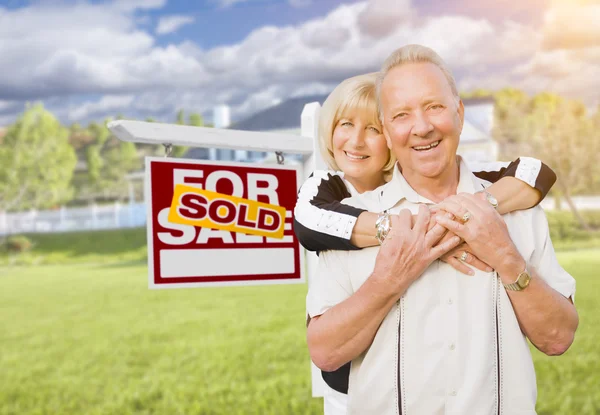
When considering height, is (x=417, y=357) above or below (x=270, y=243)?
below

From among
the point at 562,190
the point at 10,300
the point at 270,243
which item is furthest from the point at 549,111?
the point at 270,243

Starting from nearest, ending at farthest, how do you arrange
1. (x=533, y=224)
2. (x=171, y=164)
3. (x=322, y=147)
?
(x=533, y=224), (x=322, y=147), (x=171, y=164)

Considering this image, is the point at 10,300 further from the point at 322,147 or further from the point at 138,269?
the point at 322,147

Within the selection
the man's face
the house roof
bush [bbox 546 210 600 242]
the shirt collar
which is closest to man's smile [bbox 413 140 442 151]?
the man's face

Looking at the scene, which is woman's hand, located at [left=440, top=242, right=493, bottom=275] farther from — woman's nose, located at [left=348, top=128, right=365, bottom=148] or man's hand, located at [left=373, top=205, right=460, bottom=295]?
woman's nose, located at [left=348, top=128, right=365, bottom=148]

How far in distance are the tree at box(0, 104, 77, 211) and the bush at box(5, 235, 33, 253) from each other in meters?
1.42

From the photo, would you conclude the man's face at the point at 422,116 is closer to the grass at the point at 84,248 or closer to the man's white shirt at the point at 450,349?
the man's white shirt at the point at 450,349

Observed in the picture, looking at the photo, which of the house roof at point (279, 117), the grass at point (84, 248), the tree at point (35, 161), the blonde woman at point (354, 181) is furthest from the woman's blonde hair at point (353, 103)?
the tree at point (35, 161)

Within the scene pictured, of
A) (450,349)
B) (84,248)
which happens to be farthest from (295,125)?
(450,349)

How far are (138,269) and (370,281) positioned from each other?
13.4 metres

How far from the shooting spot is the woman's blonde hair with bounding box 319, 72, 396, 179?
→ 151 centimetres

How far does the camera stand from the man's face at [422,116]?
3.92ft

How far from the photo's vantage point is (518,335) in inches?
49.2

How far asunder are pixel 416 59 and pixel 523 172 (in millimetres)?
355
